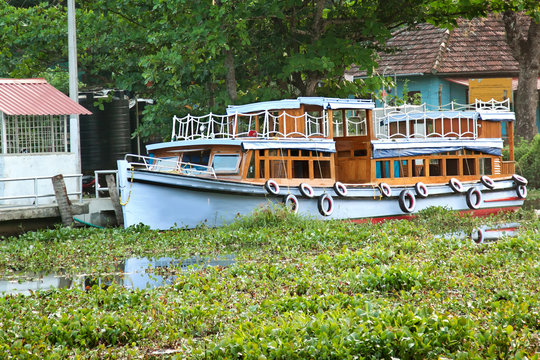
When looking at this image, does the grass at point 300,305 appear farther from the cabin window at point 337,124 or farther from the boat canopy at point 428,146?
the cabin window at point 337,124

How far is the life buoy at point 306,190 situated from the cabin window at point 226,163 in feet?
5.95

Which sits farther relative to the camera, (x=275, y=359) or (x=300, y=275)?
(x=300, y=275)

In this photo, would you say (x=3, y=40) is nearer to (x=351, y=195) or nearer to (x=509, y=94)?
(x=351, y=195)

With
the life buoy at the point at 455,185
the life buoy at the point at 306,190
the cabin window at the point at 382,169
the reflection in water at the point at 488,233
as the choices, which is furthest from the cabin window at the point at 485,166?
the life buoy at the point at 306,190

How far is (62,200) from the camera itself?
61.4ft

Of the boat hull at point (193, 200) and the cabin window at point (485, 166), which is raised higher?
the cabin window at point (485, 166)

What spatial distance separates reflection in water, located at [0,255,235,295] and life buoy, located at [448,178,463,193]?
11.2 m

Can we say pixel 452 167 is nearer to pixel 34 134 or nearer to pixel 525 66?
pixel 525 66

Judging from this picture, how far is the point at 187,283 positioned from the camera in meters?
11.3

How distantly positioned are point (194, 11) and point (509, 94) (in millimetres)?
14906

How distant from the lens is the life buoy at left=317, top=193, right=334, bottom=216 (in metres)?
21.0

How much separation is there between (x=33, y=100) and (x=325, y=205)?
8.12 m

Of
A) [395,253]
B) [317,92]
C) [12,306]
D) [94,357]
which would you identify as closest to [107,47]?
[317,92]

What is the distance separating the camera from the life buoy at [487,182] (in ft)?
82.8
